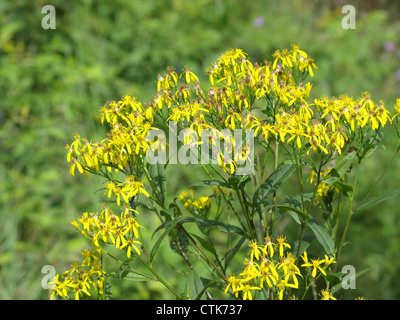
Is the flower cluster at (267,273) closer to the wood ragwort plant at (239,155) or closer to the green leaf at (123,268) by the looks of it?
the wood ragwort plant at (239,155)

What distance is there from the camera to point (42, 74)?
4.38 m

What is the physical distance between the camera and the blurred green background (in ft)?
12.1

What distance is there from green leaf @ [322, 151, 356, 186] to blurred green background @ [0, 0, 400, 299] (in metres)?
2.07

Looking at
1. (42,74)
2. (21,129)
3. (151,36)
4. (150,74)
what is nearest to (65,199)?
(21,129)

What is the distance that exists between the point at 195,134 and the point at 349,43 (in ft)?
14.5

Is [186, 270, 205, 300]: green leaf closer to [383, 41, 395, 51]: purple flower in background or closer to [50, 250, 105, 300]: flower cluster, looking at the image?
[50, 250, 105, 300]: flower cluster

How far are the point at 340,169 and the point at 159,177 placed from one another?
0.65 metres

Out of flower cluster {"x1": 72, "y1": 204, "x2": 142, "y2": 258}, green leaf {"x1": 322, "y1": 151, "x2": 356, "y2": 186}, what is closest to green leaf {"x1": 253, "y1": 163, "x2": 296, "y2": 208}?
green leaf {"x1": 322, "y1": 151, "x2": 356, "y2": 186}

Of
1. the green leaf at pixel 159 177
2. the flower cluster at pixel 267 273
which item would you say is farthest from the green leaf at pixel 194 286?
the green leaf at pixel 159 177

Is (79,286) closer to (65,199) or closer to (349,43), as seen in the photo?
(65,199)

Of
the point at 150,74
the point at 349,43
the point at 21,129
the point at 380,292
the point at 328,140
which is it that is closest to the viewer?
the point at 328,140

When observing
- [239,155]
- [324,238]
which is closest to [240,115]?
[239,155]

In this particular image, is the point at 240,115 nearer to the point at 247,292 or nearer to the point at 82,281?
the point at 247,292

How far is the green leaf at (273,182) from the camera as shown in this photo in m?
1.66
